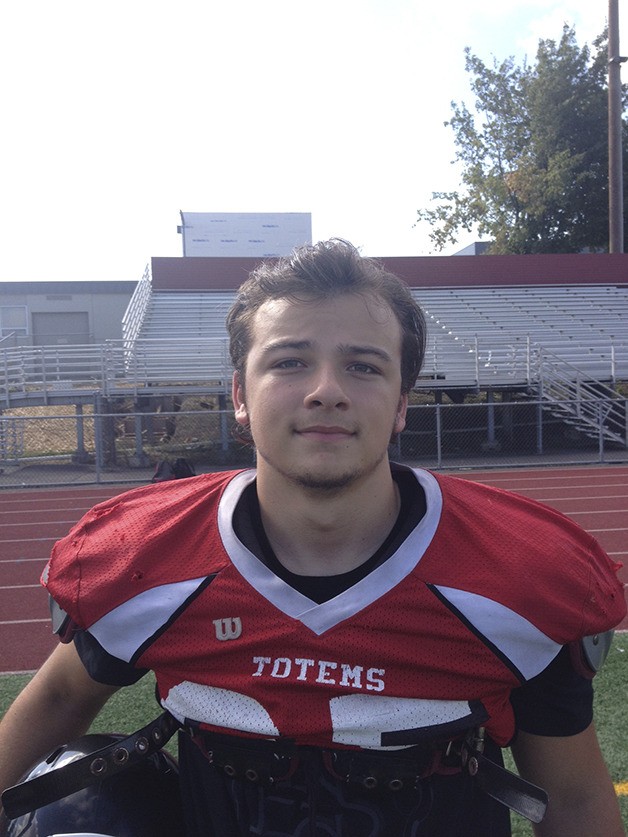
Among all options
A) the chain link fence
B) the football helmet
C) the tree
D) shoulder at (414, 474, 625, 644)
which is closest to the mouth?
shoulder at (414, 474, 625, 644)

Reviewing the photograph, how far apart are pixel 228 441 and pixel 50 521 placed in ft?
18.9

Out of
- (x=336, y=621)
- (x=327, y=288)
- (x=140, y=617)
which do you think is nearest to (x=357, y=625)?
(x=336, y=621)

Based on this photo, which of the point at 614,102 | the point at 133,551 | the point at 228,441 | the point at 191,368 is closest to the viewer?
the point at 133,551

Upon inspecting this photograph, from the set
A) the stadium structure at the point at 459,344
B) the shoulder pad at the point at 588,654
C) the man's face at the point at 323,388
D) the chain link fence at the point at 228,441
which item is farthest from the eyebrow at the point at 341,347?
the stadium structure at the point at 459,344

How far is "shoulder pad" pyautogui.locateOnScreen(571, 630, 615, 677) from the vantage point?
4.44ft

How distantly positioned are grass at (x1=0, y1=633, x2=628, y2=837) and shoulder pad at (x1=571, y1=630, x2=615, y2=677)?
6.21 ft

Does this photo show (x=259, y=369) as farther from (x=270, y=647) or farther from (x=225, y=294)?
(x=225, y=294)

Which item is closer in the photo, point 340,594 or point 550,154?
point 340,594

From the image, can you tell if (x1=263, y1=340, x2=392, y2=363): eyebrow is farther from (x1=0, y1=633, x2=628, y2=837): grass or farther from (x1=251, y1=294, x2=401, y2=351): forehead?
(x1=0, y1=633, x2=628, y2=837): grass

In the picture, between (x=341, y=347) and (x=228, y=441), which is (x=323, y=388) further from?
(x=228, y=441)

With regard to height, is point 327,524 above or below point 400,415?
below

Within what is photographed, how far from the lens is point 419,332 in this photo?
5.57 feet

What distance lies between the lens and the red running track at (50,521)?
514 cm

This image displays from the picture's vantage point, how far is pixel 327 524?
1449mm
